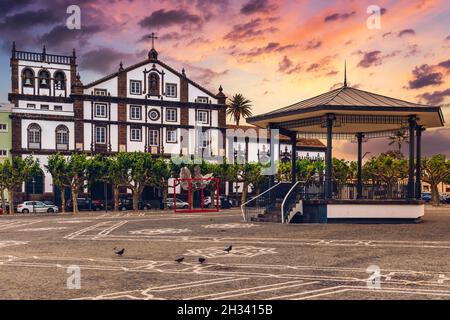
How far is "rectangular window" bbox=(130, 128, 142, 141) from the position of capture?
2592 inches

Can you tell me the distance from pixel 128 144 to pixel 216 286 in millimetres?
56850

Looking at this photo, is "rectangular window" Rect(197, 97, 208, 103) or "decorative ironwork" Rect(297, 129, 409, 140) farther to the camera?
"rectangular window" Rect(197, 97, 208, 103)

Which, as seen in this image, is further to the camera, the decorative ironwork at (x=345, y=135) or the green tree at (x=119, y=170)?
the green tree at (x=119, y=170)

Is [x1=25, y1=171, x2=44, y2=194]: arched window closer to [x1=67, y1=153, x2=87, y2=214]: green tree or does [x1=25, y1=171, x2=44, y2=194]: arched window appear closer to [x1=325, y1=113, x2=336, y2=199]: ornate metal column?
[x1=67, y1=153, x2=87, y2=214]: green tree

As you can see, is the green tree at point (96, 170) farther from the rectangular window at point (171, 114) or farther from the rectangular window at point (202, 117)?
the rectangular window at point (202, 117)

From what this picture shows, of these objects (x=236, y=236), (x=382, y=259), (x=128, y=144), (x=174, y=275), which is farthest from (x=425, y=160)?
(x=174, y=275)

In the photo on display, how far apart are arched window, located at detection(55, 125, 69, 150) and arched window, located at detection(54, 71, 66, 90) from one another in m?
4.90

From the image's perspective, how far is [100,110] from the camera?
64188 mm

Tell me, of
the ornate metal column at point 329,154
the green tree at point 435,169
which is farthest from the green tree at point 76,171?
the green tree at point 435,169

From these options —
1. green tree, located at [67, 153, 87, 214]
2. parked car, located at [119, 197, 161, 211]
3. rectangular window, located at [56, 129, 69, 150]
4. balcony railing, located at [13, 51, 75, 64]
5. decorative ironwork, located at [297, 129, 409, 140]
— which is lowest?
parked car, located at [119, 197, 161, 211]

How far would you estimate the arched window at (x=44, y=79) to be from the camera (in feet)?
208

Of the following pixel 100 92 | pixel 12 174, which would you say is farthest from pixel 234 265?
pixel 100 92

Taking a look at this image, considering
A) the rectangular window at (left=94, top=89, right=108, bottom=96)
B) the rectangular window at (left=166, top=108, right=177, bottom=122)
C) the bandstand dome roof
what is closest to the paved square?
the bandstand dome roof

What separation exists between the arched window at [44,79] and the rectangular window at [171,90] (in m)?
13.6
